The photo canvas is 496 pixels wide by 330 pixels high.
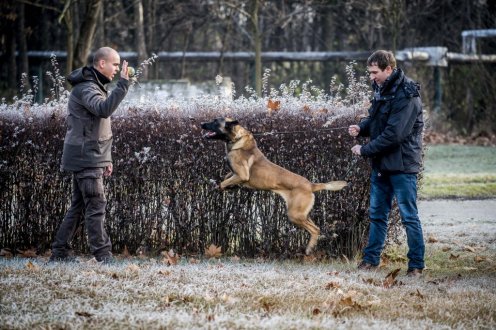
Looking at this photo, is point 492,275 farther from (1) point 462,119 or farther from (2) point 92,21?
(1) point 462,119

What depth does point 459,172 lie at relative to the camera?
695 inches

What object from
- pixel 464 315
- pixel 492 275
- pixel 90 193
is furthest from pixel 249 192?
pixel 464 315

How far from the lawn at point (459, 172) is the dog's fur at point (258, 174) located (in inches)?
158

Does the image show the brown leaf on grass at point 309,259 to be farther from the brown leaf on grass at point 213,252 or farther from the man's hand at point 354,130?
the man's hand at point 354,130

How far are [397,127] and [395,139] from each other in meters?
0.12

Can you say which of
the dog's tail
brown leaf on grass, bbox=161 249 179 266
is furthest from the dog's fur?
brown leaf on grass, bbox=161 249 179 266

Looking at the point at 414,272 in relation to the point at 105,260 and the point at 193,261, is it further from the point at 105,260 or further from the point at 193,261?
the point at 105,260

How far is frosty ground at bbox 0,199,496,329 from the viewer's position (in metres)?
5.51

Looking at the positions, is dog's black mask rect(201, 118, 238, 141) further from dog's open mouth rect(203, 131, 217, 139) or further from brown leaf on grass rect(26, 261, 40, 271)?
brown leaf on grass rect(26, 261, 40, 271)

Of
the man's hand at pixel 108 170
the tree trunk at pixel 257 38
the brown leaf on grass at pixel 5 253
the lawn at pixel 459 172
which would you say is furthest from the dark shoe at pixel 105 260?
the tree trunk at pixel 257 38

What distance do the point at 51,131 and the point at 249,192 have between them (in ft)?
7.54

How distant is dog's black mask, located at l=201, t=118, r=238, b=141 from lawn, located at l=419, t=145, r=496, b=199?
183 inches

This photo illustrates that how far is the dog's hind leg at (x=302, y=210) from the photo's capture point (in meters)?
8.28

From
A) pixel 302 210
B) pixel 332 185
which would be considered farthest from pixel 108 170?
pixel 332 185
